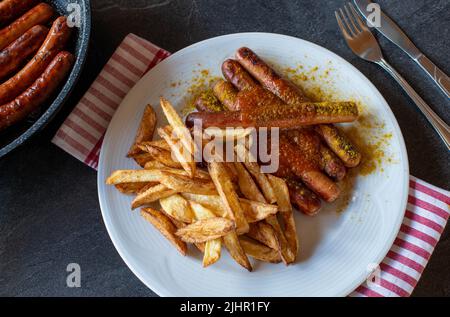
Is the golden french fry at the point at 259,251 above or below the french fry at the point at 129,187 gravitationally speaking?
below

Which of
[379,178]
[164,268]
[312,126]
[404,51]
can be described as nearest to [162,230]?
[164,268]

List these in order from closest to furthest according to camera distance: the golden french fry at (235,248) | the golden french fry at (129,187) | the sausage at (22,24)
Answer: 1. the golden french fry at (235,248)
2. the golden french fry at (129,187)
3. the sausage at (22,24)

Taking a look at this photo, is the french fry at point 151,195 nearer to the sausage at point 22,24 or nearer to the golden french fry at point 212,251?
the golden french fry at point 212,251

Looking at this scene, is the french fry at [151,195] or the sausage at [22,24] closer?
the french fry at [151,195]

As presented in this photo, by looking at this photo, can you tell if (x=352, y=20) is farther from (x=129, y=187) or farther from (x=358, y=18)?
(x=129, y=187)

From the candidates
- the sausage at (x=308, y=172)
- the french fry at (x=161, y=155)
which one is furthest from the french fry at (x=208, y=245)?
the sausage at (x=308, y=172)
